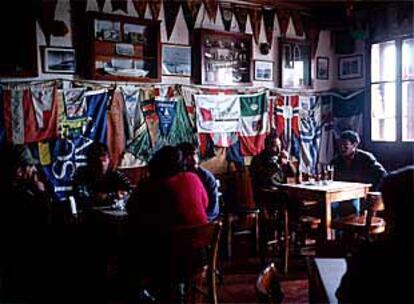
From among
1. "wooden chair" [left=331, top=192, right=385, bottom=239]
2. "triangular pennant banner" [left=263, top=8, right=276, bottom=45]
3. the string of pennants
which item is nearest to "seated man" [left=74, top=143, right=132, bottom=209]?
the string of pennants

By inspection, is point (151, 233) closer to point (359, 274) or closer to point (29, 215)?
point (29, 215)

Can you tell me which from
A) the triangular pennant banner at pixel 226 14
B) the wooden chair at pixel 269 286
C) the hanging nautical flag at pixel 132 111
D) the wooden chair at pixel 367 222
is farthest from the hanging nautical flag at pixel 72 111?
the wooden chair at pixel 269 286

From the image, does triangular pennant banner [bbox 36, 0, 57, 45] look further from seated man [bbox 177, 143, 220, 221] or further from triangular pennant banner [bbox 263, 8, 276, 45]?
triangular pennant banner [bbox 263, 8, 276, 45]

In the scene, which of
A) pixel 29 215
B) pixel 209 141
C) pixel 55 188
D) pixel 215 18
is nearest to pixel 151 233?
pixel 29 215

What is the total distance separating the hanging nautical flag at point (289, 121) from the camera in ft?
20.7

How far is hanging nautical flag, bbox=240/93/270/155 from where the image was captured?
234 inches

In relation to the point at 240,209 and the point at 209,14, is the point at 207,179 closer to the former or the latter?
the point at 240,209

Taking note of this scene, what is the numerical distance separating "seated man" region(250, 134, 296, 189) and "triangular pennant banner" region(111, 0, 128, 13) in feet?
6.43

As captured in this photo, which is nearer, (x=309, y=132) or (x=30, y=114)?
(x=30, y=114)

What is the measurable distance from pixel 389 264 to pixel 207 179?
254 centimetres

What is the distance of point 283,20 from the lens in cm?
630

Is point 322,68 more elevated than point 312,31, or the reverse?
point 312,31

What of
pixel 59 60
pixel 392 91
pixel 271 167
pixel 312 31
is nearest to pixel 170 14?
pixel 59 60

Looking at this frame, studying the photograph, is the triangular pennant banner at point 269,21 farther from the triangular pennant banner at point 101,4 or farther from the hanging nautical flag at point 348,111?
the triangular pennant banner at point 101,4
